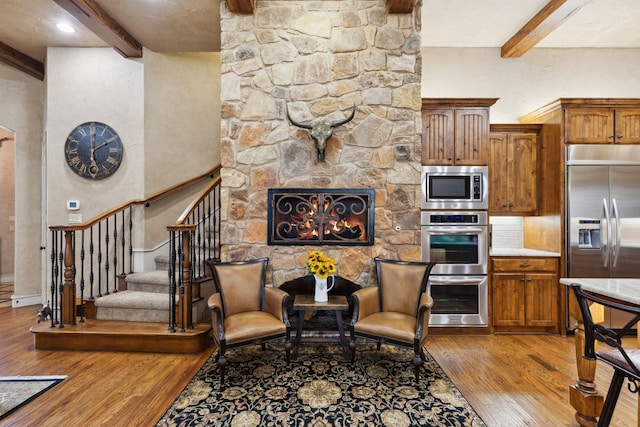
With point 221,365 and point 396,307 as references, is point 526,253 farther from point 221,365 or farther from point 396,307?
point 221,365

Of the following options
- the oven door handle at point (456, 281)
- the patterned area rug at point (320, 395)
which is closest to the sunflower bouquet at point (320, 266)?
the patterned area rug at point (320, 395)

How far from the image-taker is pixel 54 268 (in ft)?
11.7

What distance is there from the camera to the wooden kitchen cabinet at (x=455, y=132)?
372 centimetres

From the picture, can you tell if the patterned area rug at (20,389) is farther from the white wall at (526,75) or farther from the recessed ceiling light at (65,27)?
the white wall at (526,75)

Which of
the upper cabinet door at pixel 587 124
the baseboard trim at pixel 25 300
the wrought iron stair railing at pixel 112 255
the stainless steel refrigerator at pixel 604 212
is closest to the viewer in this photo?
the wrought iron stair railing at pixel 112 255

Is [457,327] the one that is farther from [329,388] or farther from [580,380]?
[329,388]

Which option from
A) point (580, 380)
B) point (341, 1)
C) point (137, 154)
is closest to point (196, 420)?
point (580, 380)

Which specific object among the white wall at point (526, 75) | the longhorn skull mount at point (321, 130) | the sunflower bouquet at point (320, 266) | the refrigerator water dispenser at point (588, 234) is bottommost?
the sunflower bouquet at point (320, 266)

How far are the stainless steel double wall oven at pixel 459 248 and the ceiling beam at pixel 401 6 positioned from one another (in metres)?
1.67

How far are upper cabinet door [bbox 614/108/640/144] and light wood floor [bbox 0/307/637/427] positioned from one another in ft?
7.81

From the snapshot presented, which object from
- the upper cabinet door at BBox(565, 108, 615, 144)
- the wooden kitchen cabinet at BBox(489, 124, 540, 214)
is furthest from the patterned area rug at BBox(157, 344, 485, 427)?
the upper cabinet door at BBox(565, 108, 615, 144)

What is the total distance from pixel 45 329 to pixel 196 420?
224 cm

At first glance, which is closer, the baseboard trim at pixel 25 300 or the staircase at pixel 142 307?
the staircase at pixel 142 307

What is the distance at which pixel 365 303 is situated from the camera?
2.94 metres
